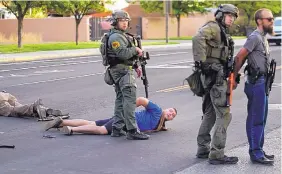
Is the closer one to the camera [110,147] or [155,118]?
[110,147]

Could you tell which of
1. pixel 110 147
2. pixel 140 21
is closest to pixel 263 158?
pixel 110 147

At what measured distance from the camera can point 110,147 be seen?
8.07 meters

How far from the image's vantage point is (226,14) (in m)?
6.97

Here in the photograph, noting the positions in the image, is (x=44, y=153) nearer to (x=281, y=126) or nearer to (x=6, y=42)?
(x=281, y=126)

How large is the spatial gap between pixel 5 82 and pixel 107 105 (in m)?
5.27

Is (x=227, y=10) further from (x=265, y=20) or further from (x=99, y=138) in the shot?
(x=99, y=138)

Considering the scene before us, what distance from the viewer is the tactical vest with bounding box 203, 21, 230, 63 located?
22.9 ft

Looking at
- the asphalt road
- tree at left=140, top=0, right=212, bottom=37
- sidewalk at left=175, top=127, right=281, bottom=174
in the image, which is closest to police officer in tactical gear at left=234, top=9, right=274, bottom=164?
sidewalk at left=175, top=127, right=281, bottom=174

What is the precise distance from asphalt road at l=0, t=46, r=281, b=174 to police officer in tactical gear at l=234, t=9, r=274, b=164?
807 millimetres

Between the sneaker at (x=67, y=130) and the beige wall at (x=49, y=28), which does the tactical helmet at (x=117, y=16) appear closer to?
the sneaker at (x=67, y=130)

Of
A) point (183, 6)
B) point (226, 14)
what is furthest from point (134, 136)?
point (183, 6)

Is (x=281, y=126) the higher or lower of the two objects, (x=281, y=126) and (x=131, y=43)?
the lower

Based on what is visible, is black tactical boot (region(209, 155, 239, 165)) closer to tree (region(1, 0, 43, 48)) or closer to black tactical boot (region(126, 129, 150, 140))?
black tactical boot (region(126, 129, 150, 140))

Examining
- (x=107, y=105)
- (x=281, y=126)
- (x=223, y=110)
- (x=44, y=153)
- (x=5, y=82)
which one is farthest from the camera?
(x=5, y=82)
